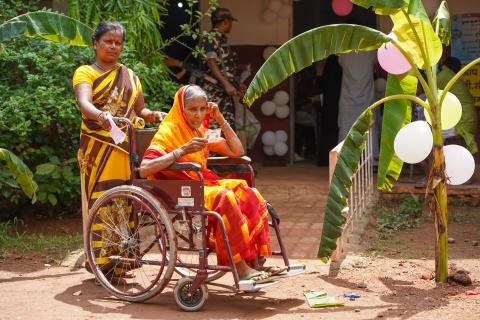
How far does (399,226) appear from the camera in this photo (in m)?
8.29

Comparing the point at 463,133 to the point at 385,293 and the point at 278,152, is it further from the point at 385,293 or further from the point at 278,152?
the point at 385,293

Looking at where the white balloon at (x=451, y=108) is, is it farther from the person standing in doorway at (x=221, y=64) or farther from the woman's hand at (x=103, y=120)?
the person standing in doorway at (x=221, y=64)

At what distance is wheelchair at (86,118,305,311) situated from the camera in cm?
540

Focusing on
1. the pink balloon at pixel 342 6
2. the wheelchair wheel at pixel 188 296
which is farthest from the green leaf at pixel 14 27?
the pink balloon at pixel 342 6

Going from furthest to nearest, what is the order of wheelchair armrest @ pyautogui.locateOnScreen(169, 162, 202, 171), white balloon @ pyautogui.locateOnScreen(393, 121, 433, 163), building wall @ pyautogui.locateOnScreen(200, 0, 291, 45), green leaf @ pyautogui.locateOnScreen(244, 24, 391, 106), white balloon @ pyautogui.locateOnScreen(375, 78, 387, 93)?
building wall @ pyautogui.locateOnScreen(200, 0, 291, 45) → white balloon @ pyautogui.locateOnScreen(375, 78, 387, 93) → white balloon @ pyautogui.locateOnScreen(393, 121, 433, 163) → green leaf @ pyautogui.locateOnScreen(244, 24, 391, 106) → wheelchair armrest @ pyautogui.locateOnScreen(169, 162, 202, 171)

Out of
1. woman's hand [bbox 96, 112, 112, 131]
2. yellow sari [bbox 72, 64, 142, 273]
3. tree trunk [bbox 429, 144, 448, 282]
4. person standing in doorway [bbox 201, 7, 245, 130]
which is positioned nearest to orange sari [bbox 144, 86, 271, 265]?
woman's hand [bbox 96, 112, 112, 131]

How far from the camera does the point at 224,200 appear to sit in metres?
5.44

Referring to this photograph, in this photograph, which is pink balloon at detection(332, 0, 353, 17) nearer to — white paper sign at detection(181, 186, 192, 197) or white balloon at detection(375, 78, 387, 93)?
white balloon at detection(375, 78, 387, 93)

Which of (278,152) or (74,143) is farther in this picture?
(278,152)

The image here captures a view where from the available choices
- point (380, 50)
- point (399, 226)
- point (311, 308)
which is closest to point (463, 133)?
point (399, 226)

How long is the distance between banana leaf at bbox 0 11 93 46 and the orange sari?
1561 millimetres

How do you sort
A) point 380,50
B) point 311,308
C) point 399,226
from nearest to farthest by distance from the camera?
point 311,308, point 380,50, point 399,226

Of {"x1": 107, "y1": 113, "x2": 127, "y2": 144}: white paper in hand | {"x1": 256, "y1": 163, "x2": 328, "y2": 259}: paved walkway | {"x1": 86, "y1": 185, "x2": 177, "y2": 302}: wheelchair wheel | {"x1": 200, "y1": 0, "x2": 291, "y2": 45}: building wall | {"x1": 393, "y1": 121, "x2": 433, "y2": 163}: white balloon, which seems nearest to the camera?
{"x1": 86, "y1": 185, "x2": 177, "y2": 302}: wheelchair wheel

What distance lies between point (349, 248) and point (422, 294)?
4.95 feet
